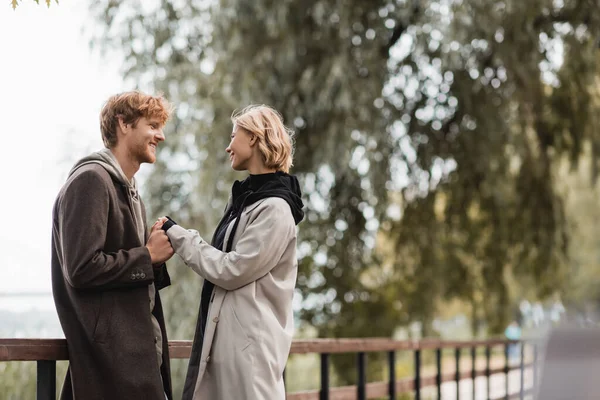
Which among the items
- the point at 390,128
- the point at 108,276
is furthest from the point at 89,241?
the point at 390,128

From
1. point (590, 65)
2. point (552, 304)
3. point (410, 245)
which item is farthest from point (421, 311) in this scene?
point (590, 65)

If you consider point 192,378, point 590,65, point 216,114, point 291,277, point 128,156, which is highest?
point 590,65

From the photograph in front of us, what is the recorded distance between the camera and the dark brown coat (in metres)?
3.12

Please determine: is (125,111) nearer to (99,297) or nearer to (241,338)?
(99,297)

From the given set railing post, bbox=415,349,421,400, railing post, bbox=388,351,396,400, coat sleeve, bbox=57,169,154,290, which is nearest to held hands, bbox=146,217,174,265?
coat sleeve, bbox=57,169,154,290

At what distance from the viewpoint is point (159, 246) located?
11.1 feet

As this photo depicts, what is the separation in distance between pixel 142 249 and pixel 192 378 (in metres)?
0.52

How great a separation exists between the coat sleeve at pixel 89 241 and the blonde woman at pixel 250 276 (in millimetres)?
320

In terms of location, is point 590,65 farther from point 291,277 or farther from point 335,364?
point 291,277

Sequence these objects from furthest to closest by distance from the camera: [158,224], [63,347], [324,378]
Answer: [324,378] < [158,224] < [63,347]

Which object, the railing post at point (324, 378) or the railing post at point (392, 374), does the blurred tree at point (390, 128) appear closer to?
the railing post at point (392, 374)

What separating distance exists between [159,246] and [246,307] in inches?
14.1

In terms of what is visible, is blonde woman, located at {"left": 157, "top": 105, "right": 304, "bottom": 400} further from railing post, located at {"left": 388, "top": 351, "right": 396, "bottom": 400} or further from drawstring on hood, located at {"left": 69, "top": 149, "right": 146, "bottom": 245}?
railing post, located at {"left": 388, "top": 351, "right": 396, "bottom": 400}

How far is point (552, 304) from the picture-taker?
41.4 ft
